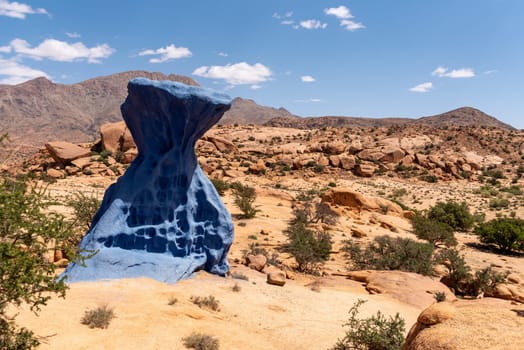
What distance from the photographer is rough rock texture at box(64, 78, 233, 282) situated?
8617mm

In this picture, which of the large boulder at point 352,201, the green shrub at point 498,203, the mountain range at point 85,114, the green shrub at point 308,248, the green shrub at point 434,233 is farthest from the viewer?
the mountain range at point 85,114

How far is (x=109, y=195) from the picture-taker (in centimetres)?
954

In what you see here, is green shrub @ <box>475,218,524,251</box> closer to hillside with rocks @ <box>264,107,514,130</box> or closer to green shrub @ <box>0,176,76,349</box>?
green shrub @ <box>0,176,76,349</box>

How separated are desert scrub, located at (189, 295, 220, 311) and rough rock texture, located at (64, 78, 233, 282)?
1123 mm

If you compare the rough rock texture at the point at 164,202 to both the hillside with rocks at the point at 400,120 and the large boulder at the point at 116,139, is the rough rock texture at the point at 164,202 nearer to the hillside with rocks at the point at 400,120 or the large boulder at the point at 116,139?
the large boulder at the point at 116,139

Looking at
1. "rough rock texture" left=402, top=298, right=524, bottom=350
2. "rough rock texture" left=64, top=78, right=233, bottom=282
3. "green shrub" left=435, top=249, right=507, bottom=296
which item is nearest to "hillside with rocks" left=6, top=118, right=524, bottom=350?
"rough rock texture" left=402, top=298, right=524, bottom=350

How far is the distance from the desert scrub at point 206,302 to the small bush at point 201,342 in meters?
1.47

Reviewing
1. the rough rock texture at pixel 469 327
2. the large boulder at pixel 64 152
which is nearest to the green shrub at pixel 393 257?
the rough rock texture at pixel 469 327

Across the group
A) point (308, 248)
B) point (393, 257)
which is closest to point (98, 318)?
point (308, 248)

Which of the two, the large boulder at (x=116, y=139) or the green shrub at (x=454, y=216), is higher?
the large boulder at (x=116, y=139)

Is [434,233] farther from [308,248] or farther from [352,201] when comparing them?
[308,248]

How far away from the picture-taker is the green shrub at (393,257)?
13820 millimetres

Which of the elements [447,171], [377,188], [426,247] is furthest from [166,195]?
[447,171]

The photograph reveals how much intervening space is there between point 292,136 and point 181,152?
136ft
